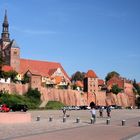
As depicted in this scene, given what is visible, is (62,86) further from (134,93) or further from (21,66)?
(134,93)

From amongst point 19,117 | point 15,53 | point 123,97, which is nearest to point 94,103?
point 123,97

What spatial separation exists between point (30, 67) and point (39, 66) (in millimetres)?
8785

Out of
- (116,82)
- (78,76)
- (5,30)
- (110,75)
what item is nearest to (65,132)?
(5,30)

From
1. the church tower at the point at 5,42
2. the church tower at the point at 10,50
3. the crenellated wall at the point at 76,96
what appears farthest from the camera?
the church tower at the point at 5,42

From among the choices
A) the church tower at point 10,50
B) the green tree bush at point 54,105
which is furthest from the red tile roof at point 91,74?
the green tree bush at point 54,105

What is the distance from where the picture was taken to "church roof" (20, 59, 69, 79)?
420ft

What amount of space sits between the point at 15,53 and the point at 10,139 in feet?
352

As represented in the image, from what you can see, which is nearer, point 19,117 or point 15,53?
point 19,117

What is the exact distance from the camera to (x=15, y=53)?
125m

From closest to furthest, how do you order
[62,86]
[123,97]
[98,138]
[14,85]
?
1. [98,138]
2. [14,85]
3. [62,86]
4. [123,97]

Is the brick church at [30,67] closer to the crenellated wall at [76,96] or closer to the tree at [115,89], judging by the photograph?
the crenellated wall at [76,96]

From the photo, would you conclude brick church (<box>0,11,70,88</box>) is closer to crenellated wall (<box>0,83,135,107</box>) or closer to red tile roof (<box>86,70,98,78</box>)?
crenellated wall (<box>0,83,135,107</box>)

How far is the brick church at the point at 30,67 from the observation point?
12038 centimetres

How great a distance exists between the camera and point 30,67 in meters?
130
